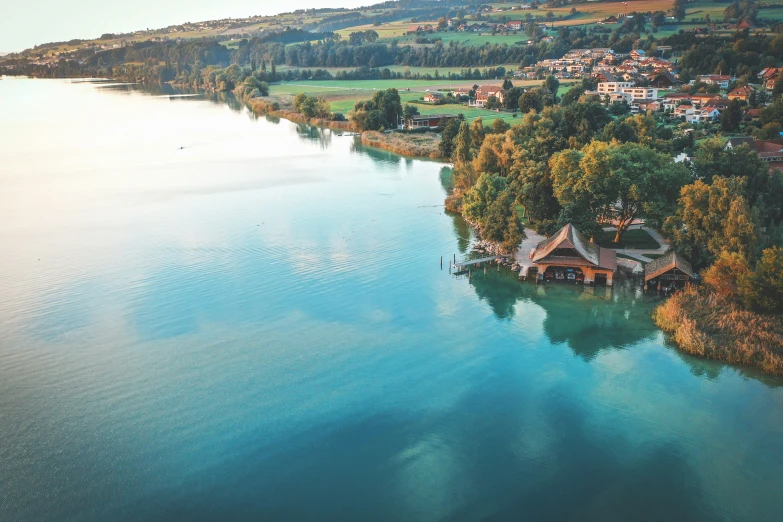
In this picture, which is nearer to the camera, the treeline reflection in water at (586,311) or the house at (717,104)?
the treeline reflection in water at (586,311)

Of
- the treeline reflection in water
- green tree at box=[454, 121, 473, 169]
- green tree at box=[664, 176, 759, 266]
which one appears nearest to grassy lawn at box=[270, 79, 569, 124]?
green tree at box=[454, 121, 473, 169]

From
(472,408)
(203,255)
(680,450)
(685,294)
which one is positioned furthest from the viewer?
(203,255)

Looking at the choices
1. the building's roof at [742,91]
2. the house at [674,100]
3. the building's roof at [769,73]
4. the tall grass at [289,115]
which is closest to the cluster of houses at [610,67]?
the building's roof at [769,73]

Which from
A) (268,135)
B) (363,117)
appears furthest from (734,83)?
(268,135)

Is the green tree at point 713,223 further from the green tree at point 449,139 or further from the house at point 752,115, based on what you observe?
the house at point 752,115

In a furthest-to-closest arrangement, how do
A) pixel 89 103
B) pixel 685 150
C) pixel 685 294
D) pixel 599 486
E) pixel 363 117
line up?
pixel 89 103
pixel 363 117
pixel 685 150
pixel 685 294
pixel 599 486

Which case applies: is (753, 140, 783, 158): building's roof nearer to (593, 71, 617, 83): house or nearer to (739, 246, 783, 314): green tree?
(739, 246, 783, 314): green tree

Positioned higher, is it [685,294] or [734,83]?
[734,83]

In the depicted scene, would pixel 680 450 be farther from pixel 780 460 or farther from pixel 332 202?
pixel 332 202
